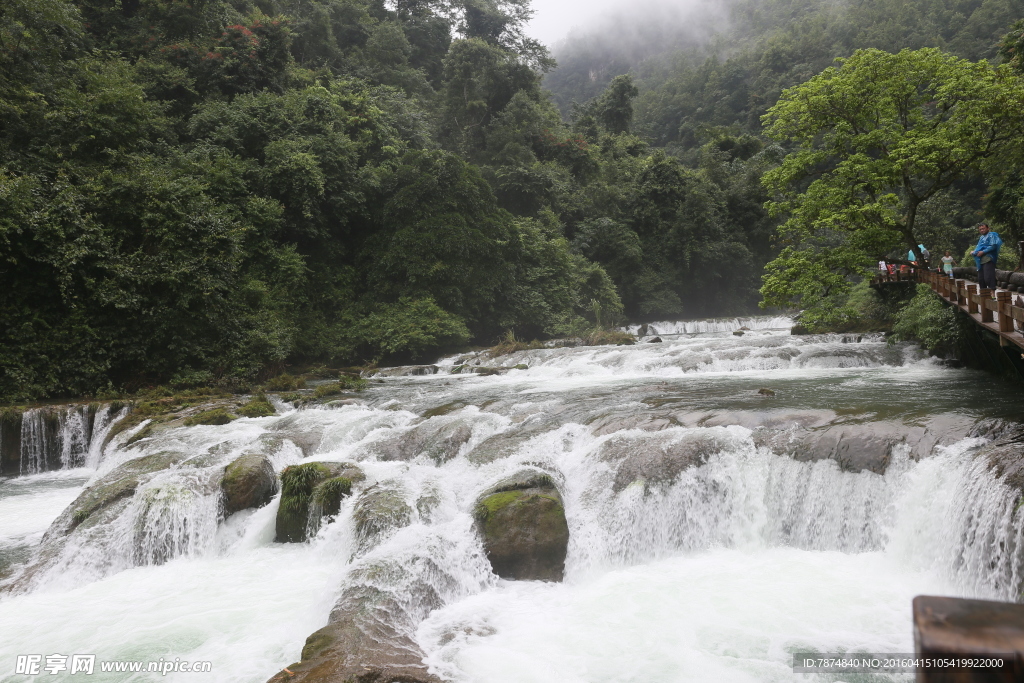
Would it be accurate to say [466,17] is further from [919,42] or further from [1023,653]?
[1023,653]

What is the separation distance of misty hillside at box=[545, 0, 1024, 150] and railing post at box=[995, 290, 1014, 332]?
A: 36.9 meters

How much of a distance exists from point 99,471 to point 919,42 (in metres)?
60.9

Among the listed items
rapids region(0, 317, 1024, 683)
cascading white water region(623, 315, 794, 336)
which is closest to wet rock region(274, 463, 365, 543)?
rapids region(0, 317, 1024, 683)

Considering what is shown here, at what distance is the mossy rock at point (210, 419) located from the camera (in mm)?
11500

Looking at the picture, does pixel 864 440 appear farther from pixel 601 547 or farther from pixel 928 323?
pixel 928 323

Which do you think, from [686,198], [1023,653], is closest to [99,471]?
[1023,653]

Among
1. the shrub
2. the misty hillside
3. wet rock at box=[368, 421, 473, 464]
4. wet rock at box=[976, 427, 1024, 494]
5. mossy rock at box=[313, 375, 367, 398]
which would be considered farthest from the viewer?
the misty hillside

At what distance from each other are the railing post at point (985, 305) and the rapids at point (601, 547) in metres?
1.24

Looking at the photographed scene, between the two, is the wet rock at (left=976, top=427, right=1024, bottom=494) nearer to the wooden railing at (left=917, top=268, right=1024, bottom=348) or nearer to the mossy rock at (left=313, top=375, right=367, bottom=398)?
the wooden railing at (left=917, top=268, right=1024, bottom=348)

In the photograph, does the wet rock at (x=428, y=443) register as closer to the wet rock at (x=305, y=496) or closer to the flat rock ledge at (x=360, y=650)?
the wet rock at (x=305, y=496)

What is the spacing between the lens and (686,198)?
116 ft

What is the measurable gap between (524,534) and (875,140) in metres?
13.1

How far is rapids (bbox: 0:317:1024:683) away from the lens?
17.2ft

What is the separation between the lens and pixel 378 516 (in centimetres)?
693
